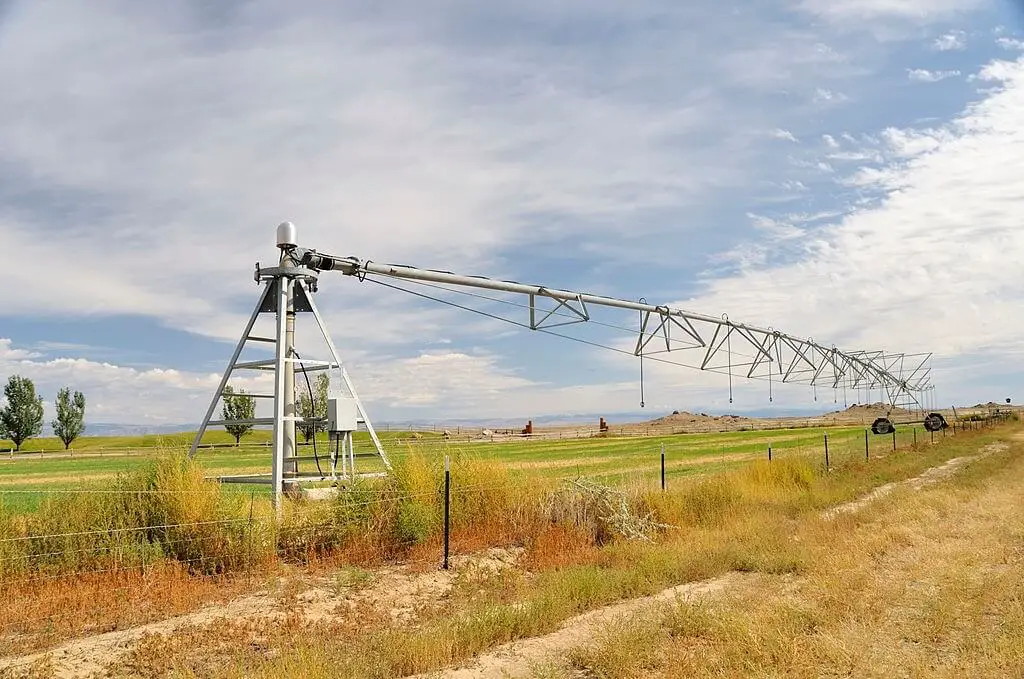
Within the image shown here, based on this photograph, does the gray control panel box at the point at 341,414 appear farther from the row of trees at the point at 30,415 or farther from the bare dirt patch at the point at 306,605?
the row of trees at the point at 30,415

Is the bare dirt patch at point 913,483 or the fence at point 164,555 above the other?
the fence at point 164,555

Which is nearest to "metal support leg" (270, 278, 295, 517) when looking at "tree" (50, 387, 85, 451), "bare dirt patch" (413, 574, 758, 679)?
"bare dirt patch" (413, 574, 758, 679)

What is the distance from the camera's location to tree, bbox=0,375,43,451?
361 feet

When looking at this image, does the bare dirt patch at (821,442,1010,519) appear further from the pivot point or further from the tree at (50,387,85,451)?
the tree at (50,387,85,451)

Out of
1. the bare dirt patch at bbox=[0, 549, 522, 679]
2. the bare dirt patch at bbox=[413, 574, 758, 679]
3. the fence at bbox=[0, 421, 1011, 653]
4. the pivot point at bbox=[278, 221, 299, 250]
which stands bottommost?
the bare dirt patch at bbox=[413, 574, 758, 679]

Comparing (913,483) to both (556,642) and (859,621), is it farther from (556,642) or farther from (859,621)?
(556,642)

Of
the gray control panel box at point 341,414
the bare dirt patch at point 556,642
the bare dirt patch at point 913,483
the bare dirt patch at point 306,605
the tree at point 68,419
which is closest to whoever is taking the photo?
the bare dirt patch at point 556,642

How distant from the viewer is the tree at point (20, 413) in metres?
110

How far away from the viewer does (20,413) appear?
364 feet

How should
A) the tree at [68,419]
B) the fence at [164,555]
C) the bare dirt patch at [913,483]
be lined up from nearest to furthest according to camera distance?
the fence at [164,555] < the bare dirt patch at [913,483] < the tree at [68,419]

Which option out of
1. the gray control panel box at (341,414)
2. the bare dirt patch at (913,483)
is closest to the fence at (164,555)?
the gray control panel box at (341,414)

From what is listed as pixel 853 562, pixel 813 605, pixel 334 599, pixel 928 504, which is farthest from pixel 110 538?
pixel 928 504

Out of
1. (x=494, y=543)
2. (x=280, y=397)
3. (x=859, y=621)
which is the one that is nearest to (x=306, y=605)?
(x=494, y=543)

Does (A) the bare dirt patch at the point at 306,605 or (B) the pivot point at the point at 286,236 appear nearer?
(A) the bare dirt patch at the point at 306,605
